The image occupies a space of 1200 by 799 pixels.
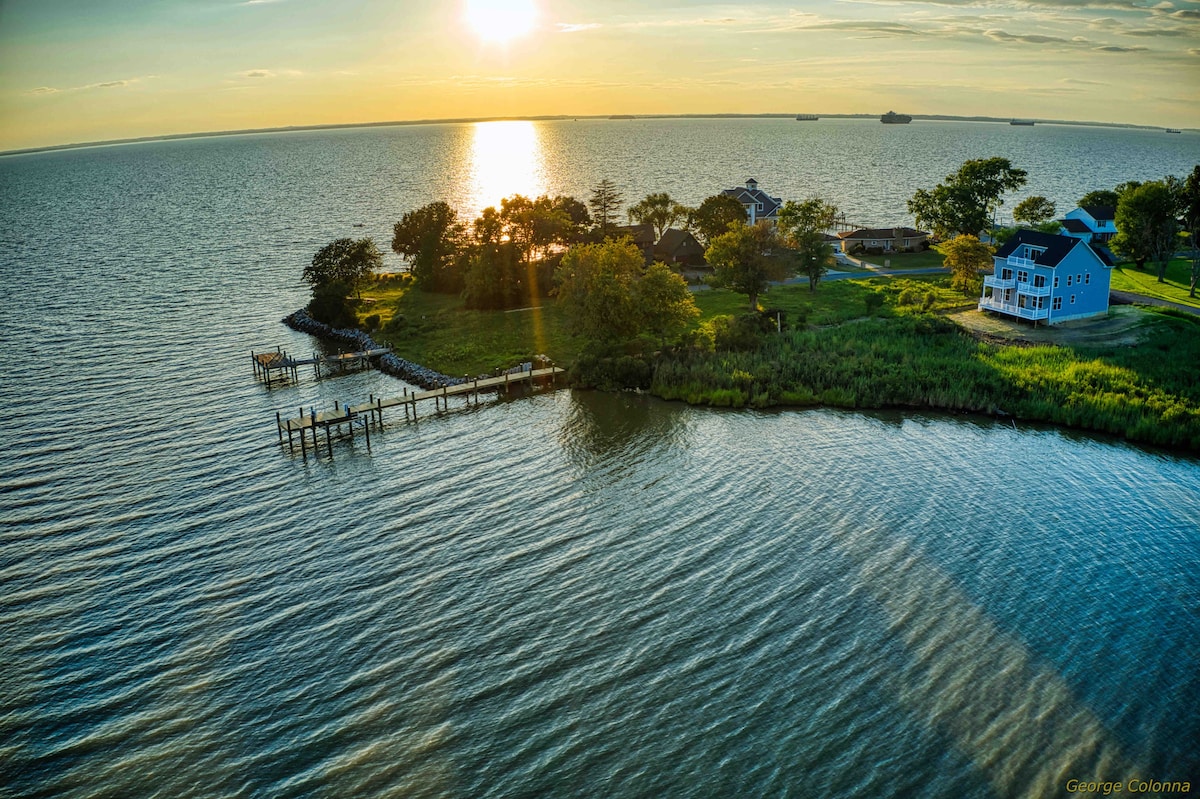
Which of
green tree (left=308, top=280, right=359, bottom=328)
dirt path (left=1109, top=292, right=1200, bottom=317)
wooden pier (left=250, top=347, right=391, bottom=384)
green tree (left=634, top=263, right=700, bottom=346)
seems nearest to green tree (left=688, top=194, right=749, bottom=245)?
green tree (left=634, top=263, right=700, bottom=346)

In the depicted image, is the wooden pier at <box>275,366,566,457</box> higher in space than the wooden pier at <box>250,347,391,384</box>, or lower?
Result: lower

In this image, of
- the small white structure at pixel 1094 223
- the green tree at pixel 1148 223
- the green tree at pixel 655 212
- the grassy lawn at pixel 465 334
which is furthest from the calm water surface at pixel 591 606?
the small white structure at pixel 1094 223

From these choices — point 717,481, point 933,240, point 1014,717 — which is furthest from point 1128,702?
point 933,240

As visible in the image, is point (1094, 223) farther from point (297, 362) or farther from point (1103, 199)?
point (297, 362)

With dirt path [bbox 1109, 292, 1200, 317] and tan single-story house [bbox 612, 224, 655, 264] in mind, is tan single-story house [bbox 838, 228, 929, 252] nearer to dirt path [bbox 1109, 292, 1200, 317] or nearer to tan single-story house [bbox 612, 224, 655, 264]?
tan single-story house [bbox 612, 224, 655, 264]

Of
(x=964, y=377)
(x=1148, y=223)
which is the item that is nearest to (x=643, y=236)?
(x=964, y=377)

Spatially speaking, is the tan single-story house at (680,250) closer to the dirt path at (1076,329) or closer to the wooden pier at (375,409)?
the dirt path at (1076,329)

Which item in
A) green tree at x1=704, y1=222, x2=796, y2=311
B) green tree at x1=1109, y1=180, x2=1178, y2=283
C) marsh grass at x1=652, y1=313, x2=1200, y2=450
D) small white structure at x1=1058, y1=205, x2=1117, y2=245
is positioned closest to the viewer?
marsh grass at x1=652, y1=313, x2=1200, y2=450

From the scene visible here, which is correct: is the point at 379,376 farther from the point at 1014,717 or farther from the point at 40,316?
the point at 1014,717
